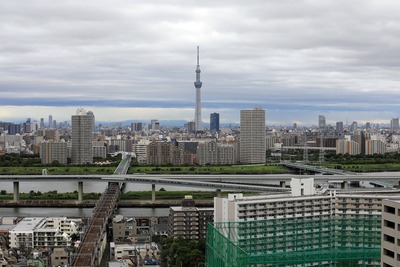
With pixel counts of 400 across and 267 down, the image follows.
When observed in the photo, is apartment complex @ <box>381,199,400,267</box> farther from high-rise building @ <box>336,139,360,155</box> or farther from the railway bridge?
high-rise building @ <box>336,139,360,155</box>

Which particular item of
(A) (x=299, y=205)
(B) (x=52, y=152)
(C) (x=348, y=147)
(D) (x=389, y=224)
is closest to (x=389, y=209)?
(D) (x=389, y=224)

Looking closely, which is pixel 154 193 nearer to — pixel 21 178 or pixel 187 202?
pixel 21 178

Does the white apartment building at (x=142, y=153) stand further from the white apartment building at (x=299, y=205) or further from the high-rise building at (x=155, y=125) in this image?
the high-rise building at (x=155, y=125)

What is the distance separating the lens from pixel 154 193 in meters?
13.8

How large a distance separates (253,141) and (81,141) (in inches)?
261

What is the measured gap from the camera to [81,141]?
79.5ft

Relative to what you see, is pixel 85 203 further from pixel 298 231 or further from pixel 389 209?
pixel 389 209

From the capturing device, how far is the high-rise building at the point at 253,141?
24.8 meters

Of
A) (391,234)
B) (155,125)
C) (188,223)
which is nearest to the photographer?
(391,234)

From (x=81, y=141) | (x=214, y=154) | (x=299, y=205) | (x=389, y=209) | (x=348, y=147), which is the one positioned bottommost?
(x=214, y=154)

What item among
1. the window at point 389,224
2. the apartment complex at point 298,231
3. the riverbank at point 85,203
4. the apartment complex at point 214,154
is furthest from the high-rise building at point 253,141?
the window at point 389,224

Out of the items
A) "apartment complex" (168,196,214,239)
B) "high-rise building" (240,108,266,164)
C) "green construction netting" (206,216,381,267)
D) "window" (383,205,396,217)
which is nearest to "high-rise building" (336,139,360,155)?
"high-rise building" (240,108,266,164)

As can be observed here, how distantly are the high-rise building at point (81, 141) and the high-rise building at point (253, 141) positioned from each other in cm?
594

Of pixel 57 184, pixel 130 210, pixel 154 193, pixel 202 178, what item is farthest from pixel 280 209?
pixel 57 184
